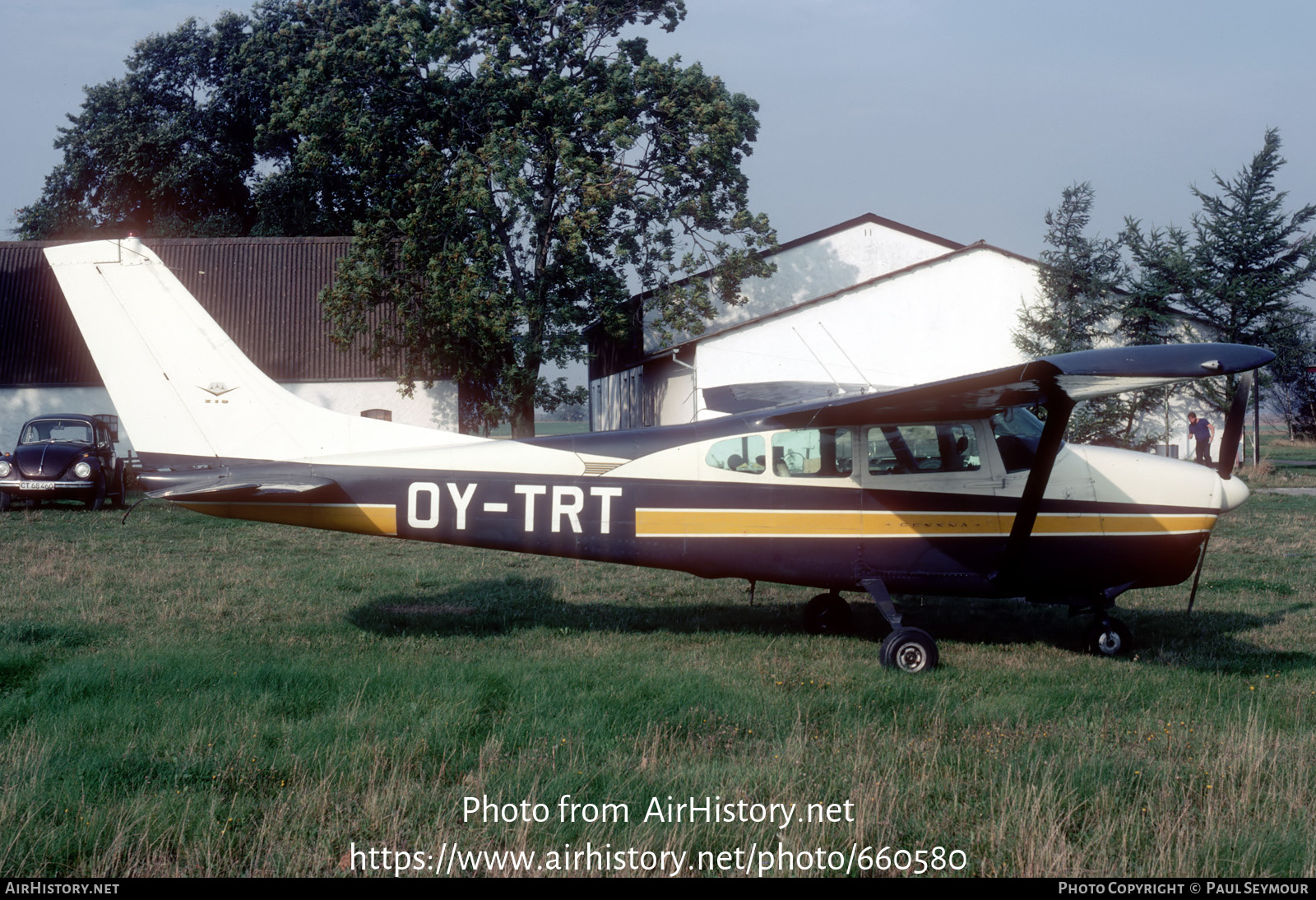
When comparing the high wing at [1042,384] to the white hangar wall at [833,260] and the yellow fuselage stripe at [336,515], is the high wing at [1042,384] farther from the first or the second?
the white hangar wall at [833,260]

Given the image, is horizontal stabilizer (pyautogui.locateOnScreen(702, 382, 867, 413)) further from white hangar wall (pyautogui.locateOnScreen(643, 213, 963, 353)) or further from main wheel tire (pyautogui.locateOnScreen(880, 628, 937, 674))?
white hangar wall (pyautogui.locateOnScreen(643, 213, 963, 353))

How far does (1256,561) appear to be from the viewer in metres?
12.4

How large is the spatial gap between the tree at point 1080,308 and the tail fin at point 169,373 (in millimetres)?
21703

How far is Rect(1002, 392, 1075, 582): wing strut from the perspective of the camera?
7000 millimetres

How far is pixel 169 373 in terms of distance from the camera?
295 inches

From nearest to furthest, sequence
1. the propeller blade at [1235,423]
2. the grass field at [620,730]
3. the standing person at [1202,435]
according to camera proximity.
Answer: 1. the grass field at [620,730]
2. the propeller blade at [1235,423]
3. the standing person at [1202,435]

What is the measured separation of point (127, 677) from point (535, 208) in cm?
2071

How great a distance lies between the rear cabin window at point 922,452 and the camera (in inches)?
304

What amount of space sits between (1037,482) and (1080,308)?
21.5 meters

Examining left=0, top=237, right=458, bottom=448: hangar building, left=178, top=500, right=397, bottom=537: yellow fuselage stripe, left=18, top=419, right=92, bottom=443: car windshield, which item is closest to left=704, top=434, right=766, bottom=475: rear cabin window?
left=178, top=500, right=397, bottom=537: yellow fuselage stripe

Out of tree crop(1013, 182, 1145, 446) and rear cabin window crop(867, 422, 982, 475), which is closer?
rear cabin window crop(867, 422, 982, 475)

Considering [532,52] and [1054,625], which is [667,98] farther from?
[1054,625]

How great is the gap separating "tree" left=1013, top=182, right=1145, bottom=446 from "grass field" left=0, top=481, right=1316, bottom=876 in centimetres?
1646

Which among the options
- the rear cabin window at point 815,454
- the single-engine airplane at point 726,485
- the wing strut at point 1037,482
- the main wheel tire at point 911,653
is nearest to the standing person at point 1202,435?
the single-engine airplane at point 726,485
